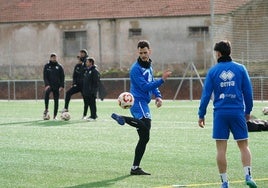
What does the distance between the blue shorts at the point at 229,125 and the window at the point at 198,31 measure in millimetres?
39329

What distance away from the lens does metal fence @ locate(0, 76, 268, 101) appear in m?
38.5

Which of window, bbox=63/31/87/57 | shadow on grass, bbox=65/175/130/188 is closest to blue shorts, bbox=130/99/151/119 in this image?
shadow on grass, bbox=65/175/130/188

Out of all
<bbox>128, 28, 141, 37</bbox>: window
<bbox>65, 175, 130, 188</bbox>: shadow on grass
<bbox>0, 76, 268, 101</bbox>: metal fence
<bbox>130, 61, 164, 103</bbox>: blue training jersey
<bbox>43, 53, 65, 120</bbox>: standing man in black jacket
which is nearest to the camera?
<bbox>65, 175, 130, 188</bbox>: shadow on grass

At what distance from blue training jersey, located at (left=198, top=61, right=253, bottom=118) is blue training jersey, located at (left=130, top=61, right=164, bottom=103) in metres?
1.87

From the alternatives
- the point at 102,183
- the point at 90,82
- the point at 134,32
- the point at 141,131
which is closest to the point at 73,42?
the point at 134,32

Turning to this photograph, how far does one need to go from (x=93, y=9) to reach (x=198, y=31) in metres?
8.46

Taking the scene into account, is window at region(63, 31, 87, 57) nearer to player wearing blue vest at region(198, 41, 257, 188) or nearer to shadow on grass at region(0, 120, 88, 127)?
shadow on grass at region(0, 120, 88, 127)

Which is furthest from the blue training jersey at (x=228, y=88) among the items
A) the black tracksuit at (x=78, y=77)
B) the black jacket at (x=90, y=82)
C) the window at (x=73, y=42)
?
the window at (x=73, y=42)

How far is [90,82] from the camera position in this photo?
24234mm

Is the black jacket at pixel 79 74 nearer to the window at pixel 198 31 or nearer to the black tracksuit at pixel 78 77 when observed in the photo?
the black tracksuit at pixel 78 77

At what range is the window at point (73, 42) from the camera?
5381cm

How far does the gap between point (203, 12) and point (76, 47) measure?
962 cm

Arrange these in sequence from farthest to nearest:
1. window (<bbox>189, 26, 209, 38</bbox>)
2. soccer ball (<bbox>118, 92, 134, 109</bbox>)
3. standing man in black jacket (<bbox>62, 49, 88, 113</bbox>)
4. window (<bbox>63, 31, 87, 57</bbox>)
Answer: window (<bbox>63, 31, 87, 57</bbox>)
window (<bbox>189, 26, 209, 38</bbox>)
standing man in black jacket (<bbox>62, 49, 88, 113</bbox>)
soccer ball (<bbox>118, 92, 134, 109</bbox>)

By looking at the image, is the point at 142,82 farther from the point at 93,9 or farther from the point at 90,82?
the point at 93,9
